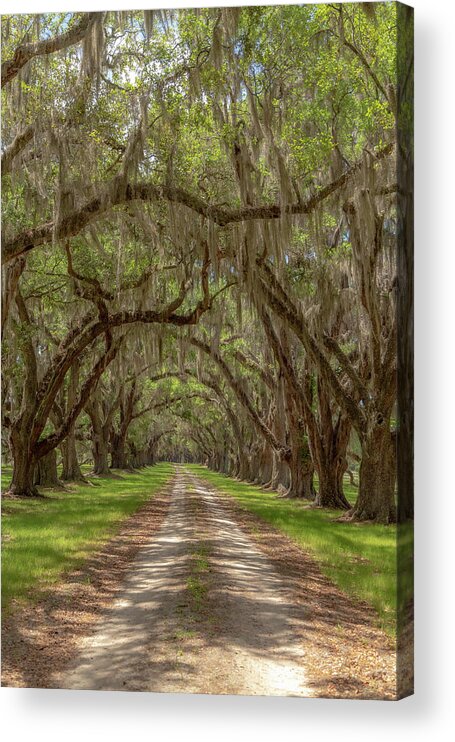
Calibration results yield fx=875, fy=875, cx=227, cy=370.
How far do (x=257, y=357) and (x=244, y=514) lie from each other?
2119 mm

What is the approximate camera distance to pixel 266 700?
475 centimetres

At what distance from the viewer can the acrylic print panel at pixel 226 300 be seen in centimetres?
484

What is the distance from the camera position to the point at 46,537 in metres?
5.68

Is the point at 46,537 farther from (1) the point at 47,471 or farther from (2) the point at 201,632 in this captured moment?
(1) the point at 47,471

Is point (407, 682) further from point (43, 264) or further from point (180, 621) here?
point (43, 264)

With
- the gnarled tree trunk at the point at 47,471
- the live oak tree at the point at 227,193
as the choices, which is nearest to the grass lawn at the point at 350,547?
the live oak tree at the point at 227,193

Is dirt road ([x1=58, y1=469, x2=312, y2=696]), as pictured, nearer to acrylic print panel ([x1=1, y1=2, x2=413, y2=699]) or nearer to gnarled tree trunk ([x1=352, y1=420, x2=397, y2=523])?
acrylic print panel ([x1=1, y1=2, x2=413, y2=699])

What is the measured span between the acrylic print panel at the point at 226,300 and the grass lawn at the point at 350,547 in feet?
0.06

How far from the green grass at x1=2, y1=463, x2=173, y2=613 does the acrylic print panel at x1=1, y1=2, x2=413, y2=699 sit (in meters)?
0.02

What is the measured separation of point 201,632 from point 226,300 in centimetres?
284

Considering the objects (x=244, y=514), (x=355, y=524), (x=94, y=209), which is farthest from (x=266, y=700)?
(x=94, y=209)

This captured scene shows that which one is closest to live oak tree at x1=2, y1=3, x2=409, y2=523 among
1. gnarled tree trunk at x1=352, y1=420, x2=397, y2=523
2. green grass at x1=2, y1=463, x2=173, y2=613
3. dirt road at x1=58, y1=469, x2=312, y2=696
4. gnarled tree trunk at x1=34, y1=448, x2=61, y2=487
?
gnarled tree trunk at x1=352, y1=420, x2=397, y2=523

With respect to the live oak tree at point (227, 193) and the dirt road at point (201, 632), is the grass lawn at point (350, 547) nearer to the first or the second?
the live oak tree at point (227, 193)

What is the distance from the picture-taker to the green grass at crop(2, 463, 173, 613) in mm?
5457
